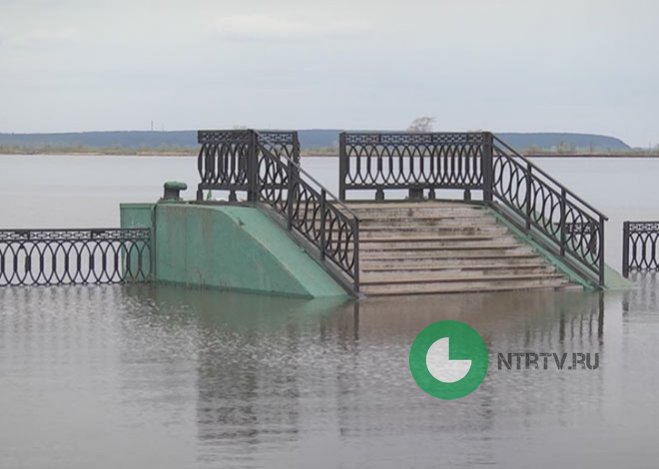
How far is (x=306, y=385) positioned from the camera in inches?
586

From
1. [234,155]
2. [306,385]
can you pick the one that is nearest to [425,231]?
[234,155]

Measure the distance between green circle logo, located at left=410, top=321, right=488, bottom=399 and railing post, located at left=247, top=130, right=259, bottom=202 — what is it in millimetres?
5777

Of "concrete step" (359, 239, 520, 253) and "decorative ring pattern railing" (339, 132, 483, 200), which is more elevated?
"decorative ring pattern railing" (339, 132, 483, 200)

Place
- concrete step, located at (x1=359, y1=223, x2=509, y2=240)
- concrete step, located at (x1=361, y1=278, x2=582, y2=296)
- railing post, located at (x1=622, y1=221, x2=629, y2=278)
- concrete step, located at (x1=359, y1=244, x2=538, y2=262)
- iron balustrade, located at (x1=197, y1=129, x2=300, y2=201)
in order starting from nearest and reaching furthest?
concrete step, located at (x1=361, y1=278, x2=582, y2=296), concrete step, located at (x1=359, y1=244, x2=538, y2=262), concrete step, located at (x1=359, y1=223, x2=509, y2=240), iron balustrade, located at (x1=197, y1=129, x2=300, y2=201), railing post, located at (x1=622, y1=221, x2=629, y2=278)

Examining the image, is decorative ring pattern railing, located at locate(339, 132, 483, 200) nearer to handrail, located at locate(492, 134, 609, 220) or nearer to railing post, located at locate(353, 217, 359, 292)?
handrail, located at locate(492, 134, 609, 220)

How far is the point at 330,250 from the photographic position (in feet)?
74.7

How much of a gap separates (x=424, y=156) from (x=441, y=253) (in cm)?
343

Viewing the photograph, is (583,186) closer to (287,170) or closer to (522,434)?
(287,170)

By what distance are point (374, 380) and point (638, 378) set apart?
7.69ft

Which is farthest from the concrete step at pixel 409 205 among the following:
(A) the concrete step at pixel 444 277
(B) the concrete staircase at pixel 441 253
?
(A) the concrete step at pixel 444 277

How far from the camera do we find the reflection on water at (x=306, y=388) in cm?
1205

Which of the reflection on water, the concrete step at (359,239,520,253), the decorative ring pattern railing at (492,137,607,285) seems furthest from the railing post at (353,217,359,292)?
the decorative ring pattern railing at (492,137,607,285)

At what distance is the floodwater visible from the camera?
12.0 meters

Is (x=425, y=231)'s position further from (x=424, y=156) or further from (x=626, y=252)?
(x=626, y=252)
